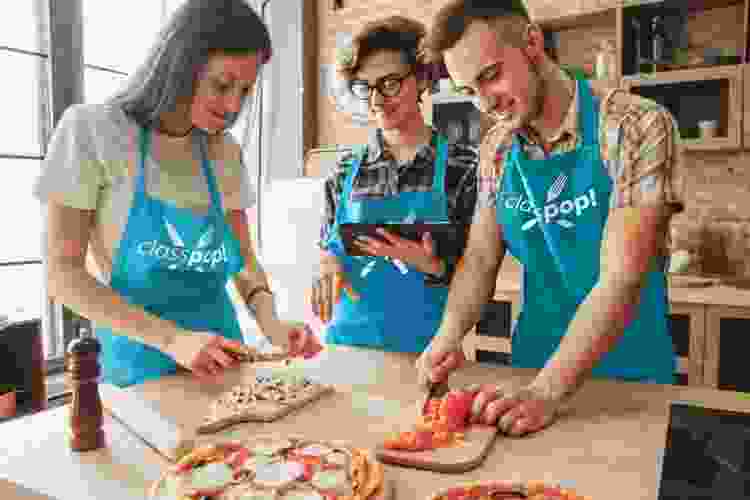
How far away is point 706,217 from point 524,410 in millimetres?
2949

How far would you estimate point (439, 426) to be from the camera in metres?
1.13

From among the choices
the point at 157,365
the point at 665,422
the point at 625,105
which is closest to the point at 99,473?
the point at 157,365

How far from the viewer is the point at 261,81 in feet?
15.5

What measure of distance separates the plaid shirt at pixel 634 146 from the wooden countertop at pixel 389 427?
17.1 inches

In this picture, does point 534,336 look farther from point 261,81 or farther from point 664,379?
point 261,81

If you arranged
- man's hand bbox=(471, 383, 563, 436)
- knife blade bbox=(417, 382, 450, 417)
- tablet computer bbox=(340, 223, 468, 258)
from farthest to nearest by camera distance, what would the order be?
tablet computer bbox=(340, 223, 468, 258)
knife blade bbox=(417, 382, 450, 417)
man's hand bbox=(471, 383, 563, 436)

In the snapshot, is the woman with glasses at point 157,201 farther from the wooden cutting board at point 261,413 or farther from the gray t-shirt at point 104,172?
the wooden cutting board at point 261,413

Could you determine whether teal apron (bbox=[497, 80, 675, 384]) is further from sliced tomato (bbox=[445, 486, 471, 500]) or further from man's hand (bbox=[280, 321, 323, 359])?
sliced tomato (bbox=[445, 486, 471, 500])

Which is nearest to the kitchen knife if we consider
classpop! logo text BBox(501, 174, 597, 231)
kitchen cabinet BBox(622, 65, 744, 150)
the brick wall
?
classpop! logo text BBox(501, 174, 597, 231)

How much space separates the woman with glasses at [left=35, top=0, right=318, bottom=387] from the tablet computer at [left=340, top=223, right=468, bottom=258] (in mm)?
310

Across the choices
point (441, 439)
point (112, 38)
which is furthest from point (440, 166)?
point (112, 38)

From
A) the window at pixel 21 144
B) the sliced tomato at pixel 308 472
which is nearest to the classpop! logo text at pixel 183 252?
the sliced tomato at pixel 308 472

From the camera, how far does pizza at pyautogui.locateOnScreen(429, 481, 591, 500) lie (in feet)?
2.81

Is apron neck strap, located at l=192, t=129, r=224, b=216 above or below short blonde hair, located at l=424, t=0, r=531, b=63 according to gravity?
below
